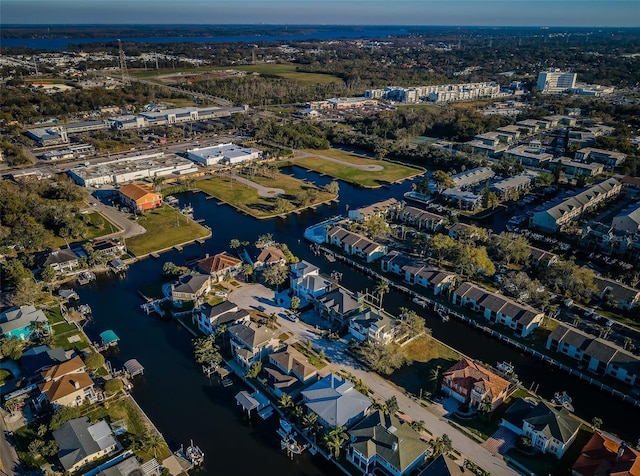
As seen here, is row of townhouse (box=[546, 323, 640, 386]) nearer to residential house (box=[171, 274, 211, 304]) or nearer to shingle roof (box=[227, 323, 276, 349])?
shingle roof (box=[227, 323, 276, 349])

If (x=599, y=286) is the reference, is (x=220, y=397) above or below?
below

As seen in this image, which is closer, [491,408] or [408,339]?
[491,408]

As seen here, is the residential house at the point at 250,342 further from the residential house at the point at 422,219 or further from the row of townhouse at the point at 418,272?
the residential house at the point at 422,219

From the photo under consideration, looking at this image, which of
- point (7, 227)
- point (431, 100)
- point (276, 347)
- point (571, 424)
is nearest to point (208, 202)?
point (7, 227)

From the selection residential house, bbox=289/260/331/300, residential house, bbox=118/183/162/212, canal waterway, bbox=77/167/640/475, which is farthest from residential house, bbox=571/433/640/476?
residential house, bbox=118/183/162/212

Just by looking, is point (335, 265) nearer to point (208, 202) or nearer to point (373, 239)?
point (373, 239)

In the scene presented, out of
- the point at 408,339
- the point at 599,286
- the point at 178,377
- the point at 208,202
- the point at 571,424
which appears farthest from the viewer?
the point at 208,202
